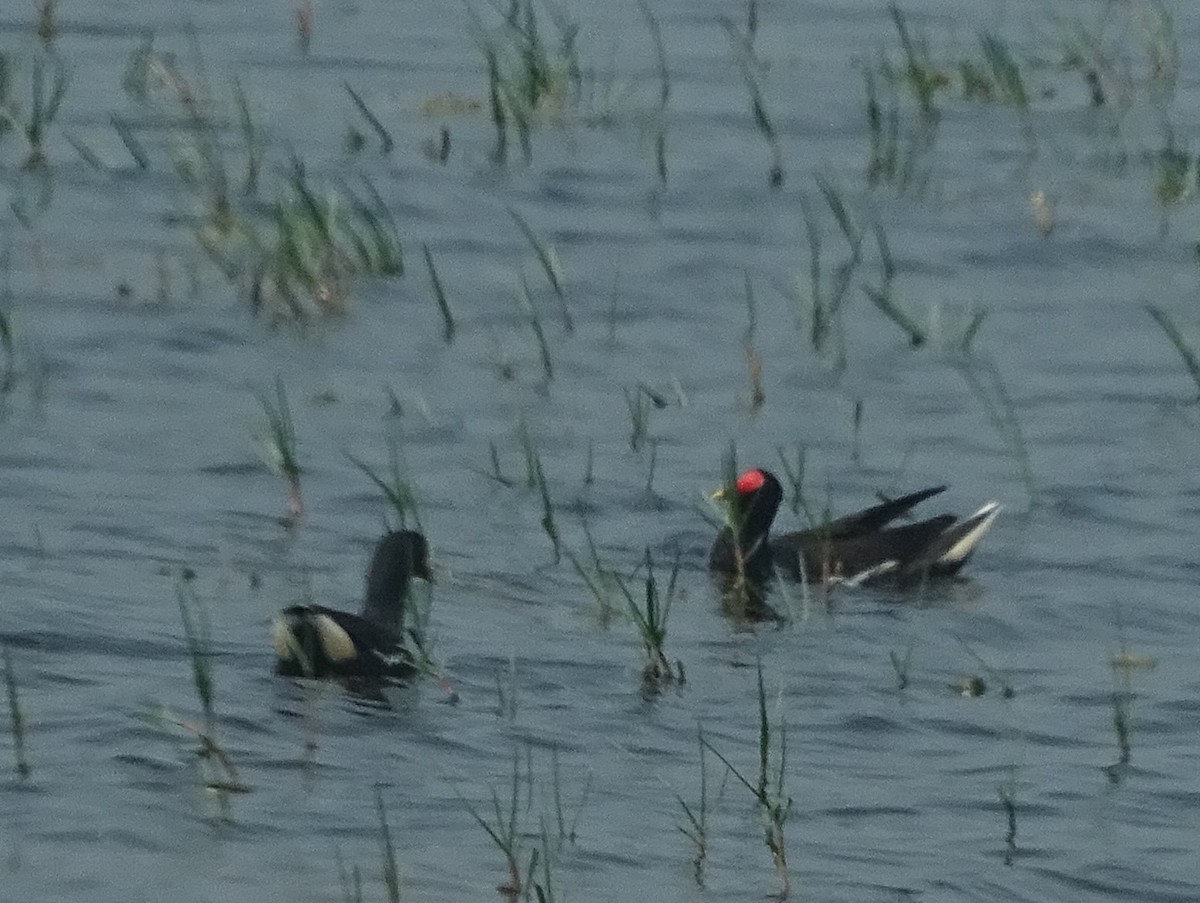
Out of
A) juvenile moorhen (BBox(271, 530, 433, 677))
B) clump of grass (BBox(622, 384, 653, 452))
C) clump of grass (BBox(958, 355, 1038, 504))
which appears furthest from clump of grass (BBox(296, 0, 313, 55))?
juvenile moorhen (BBox(271, 530, 433, 677))

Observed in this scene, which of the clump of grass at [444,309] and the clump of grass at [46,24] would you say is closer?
the clump of grass at [444,309]

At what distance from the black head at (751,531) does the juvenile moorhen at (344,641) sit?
103cm

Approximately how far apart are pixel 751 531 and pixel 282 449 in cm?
169

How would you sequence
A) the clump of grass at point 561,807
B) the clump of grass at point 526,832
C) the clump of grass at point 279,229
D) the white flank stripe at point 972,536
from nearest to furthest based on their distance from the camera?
the clump of grass at point 526,832 → the clump of grass at point 561,807 → the white flank stripe at point 972,536 → the clump of grass at point 279,229

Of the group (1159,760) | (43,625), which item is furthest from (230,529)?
A: (1159,760)

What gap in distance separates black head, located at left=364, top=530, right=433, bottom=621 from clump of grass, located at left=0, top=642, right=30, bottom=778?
5.25ft

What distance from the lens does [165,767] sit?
334 inches

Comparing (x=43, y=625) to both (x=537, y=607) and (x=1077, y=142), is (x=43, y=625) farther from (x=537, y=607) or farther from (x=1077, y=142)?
(x=1077, y=142)

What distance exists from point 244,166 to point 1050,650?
20.4 feet

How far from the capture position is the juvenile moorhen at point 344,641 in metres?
9.29

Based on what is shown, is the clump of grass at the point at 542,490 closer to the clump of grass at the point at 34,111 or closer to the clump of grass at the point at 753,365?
the clump of grass at the point at 753,365

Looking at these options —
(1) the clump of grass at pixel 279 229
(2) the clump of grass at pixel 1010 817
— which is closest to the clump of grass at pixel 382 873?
(2) the clump of grass at pixel 1010 817

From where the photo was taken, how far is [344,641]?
948 centimetres

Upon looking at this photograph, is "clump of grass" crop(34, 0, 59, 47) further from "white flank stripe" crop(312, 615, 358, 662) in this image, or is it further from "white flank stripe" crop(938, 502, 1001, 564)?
"white flank stripe" crop(312, 615, 358, 662)
